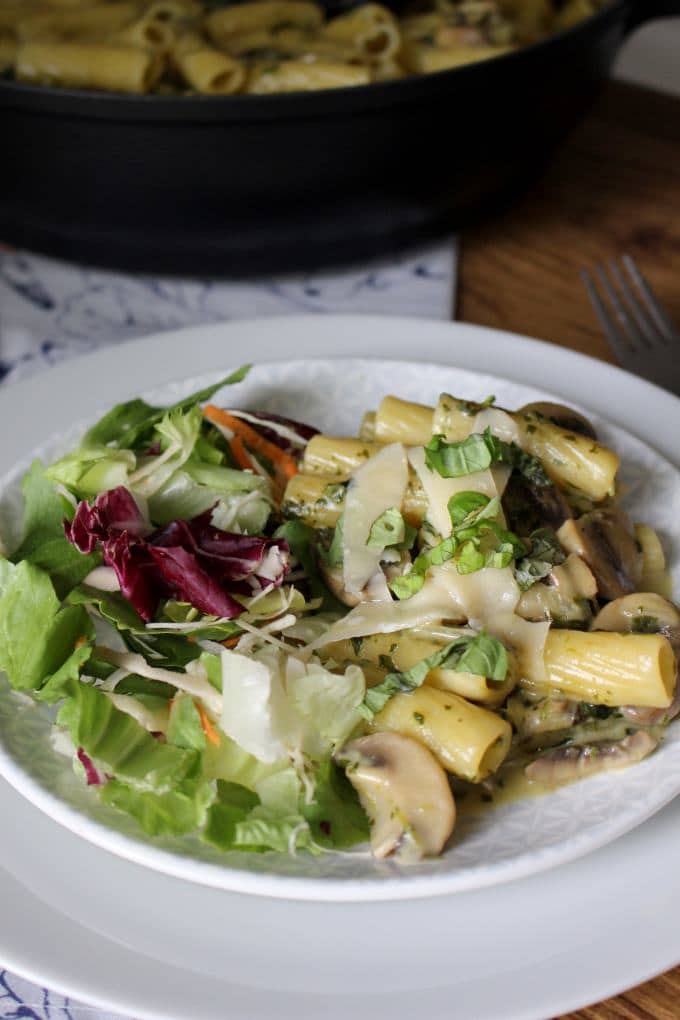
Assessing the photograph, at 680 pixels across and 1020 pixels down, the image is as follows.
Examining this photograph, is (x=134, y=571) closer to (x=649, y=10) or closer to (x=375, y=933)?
(x=375, y=933)

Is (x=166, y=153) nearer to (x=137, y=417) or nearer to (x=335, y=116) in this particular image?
(x=335, y=116)

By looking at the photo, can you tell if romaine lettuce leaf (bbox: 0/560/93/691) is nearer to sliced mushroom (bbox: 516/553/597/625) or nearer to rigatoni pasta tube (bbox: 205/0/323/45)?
sliced mushroom (bbox: 516/553/597/625)

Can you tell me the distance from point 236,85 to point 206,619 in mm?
1388

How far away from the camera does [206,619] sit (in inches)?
64.6

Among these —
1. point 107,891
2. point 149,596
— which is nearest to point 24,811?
point 107,891

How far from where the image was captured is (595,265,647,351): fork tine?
2.38 meters

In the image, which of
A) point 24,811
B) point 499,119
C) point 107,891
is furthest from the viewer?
point 499,119

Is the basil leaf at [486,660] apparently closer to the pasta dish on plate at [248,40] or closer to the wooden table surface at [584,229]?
the wooden table surface at [584,229]

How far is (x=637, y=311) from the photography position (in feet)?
8.06

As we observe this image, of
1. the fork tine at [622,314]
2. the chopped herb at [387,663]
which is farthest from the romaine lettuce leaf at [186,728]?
the fork tine at [622,314]

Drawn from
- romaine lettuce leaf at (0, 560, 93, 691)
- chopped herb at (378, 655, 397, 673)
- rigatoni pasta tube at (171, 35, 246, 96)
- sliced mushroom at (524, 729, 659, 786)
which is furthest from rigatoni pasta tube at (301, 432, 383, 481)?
rigatoni pasta tube at (171, 35, 246, 96)

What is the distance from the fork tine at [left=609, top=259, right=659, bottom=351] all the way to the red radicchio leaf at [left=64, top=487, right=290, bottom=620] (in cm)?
104

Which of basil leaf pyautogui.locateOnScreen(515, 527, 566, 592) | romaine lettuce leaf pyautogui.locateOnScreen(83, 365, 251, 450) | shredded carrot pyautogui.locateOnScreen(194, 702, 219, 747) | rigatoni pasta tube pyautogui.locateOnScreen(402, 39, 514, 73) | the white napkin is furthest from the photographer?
the white napkin

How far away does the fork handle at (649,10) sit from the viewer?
8.55 feet
